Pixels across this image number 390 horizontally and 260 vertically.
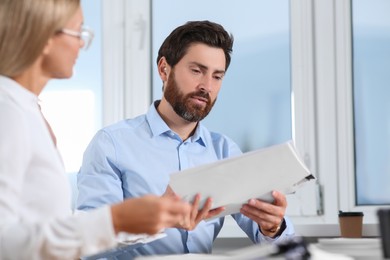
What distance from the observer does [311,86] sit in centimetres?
331

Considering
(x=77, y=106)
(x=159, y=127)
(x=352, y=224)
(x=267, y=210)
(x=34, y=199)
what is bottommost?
(x=352, y=224)

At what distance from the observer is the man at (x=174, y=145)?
249cm

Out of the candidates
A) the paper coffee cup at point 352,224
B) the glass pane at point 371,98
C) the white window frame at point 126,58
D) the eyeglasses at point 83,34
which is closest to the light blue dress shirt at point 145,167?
the paper coffee cup at point 352,224

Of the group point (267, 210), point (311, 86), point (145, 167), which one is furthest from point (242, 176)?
point (311, 86)

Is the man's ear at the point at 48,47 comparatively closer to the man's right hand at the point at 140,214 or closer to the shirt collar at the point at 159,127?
the man's right hand at the point at 140,214

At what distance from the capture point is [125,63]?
3.37 metres

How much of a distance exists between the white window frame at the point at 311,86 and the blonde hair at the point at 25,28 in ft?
6.56

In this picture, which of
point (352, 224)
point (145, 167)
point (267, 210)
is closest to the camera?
point (267, 210)

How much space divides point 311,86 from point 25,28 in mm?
2171

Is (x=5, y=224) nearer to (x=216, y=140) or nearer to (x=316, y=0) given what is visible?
(x=216, y=140)

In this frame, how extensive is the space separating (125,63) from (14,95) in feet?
6.73

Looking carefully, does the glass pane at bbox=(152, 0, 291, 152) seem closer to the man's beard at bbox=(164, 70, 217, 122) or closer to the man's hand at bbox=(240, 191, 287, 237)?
the man's beard at bbox=(164, 70, 217, 122)

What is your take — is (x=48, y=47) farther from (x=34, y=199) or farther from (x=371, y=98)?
(x=371, y=98)

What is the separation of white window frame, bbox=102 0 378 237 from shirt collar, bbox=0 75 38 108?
6.44 ft
